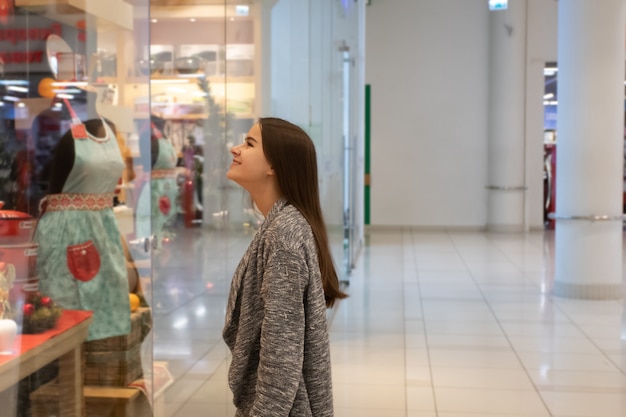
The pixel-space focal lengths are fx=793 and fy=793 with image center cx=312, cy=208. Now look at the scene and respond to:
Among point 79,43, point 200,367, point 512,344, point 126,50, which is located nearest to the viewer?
point 79,43

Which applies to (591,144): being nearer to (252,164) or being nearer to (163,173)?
(163,173)

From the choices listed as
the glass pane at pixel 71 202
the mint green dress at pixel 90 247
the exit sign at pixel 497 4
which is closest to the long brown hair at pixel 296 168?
the glass pane at pixel 71 202

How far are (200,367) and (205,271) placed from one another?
94 centimetres

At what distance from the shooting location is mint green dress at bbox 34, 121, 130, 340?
8.24ft

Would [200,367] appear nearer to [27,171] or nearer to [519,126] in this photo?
[27,171]

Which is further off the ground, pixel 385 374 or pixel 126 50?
pixel 126 50

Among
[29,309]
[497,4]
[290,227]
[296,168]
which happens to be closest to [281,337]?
[290,227]

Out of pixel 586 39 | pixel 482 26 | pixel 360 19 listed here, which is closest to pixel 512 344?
pixel 586 39

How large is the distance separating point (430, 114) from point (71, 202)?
39.4 feet

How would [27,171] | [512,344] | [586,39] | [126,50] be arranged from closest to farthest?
1. [27,171]
2. [126,50]
3. [512,344]
4. [586,39]

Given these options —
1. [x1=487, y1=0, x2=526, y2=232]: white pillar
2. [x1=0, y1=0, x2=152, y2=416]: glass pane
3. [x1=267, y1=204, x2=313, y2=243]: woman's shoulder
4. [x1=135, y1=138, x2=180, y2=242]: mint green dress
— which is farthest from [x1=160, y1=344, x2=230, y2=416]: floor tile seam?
[x1=487, y1=0, x2=526, y2=232]: white pillar

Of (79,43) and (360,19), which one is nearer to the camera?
(79,43)

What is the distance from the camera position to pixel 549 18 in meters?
13.7

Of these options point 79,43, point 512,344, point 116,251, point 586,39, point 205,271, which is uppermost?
point 586,39
